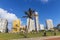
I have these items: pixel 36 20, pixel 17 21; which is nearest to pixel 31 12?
pixel 36 20

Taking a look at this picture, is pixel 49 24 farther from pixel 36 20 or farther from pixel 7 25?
pixel 7 25

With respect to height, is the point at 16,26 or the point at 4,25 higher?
the point at 4,25

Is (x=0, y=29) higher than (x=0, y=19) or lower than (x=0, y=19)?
lower

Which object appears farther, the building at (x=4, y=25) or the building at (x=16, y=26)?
the building at (x=4, y=25)

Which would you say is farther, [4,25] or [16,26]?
[4,25]

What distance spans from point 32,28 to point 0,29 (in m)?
17.7

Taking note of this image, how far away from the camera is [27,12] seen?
56188mm

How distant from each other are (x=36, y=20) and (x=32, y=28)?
4887mm

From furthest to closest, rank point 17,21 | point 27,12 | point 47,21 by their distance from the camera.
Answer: point 47,21
point 17,21
point 27,12

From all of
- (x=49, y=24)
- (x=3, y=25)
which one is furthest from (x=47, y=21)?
(x=3, y=25)

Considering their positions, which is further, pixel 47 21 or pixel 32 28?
pixel 47 21

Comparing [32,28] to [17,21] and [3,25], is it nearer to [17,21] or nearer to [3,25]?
[17,21]

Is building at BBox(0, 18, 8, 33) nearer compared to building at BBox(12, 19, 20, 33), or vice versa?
building at BBox(12, 19, 20, 33)

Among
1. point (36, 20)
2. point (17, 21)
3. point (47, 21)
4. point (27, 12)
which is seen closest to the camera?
point (27, 12)
